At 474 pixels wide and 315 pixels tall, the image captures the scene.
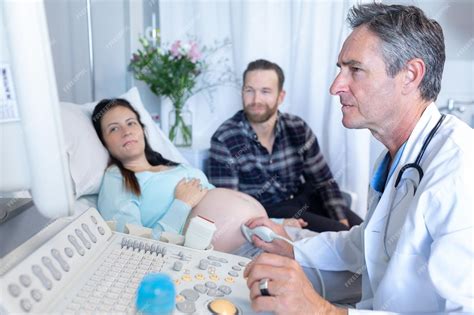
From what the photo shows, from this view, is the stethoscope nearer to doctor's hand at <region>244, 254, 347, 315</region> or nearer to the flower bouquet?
doctor's hand at <region>244, 254, 347, 315</region>

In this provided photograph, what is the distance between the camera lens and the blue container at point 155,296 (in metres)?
0.57

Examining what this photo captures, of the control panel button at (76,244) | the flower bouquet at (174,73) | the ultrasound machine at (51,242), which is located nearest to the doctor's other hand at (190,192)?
the ultrasound machine at (51,242)

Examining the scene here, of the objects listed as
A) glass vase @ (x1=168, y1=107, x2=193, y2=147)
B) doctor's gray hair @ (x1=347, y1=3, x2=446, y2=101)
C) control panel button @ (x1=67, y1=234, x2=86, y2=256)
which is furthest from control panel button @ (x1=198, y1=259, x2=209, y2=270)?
glass vase @ (x1=168, y1=107, x2=193, y2=147)

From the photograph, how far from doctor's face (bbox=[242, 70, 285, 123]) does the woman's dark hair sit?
1.94ft

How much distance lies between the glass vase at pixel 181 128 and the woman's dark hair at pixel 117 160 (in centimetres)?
61

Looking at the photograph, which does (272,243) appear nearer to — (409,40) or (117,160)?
(409,40)

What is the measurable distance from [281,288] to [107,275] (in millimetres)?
284

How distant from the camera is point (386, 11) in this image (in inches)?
38.9

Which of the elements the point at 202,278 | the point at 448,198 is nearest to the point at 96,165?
the point at 202,278

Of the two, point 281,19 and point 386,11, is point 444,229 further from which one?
point 281,19

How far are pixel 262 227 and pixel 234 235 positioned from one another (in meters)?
0.12

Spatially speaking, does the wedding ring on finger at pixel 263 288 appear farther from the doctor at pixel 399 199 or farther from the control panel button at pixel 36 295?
the control panel button at pixel 36 295

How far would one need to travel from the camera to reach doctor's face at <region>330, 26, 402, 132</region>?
959mm

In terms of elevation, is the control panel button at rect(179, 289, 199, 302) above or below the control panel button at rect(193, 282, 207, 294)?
above
